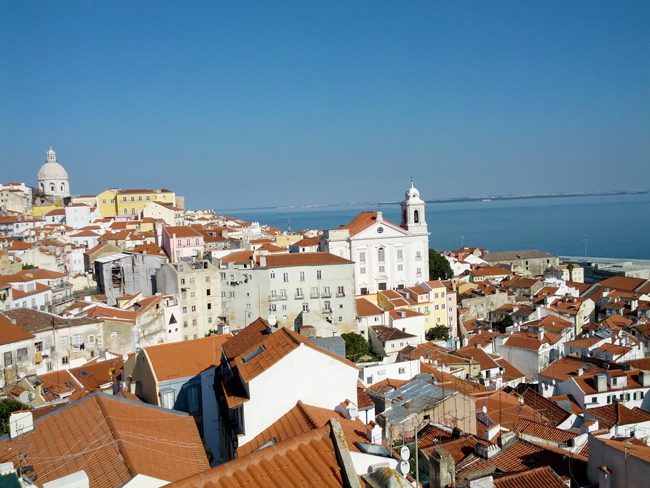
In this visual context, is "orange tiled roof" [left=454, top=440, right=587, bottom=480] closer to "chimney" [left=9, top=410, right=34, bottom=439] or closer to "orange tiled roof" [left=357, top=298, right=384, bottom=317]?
"chimney" [left=9, top=410, right=34, bottom=439]

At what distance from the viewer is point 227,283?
111 ft

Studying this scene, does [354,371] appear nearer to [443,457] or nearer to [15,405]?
[443,457]

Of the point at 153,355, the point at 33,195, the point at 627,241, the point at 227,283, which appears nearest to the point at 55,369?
the point at 153,355

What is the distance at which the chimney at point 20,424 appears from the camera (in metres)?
8.59

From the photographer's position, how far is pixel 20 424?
8.70 metres

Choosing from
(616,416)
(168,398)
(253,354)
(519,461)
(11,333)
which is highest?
(253,354)

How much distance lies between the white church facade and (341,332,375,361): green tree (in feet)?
40.3

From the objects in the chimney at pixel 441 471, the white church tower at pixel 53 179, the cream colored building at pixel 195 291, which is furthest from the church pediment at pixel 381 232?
the white church tower at pixel 53 179

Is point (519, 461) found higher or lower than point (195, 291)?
higher

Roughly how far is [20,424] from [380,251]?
38387 millimetres

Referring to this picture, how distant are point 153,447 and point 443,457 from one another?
154 inches

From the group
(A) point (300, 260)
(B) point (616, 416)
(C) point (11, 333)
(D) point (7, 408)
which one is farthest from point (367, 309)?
(D) point (7, 408)

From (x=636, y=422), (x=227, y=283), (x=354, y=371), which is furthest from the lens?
(x=227, y=283)

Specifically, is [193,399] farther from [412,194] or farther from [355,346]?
[412,194]
